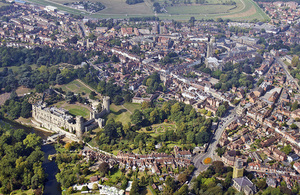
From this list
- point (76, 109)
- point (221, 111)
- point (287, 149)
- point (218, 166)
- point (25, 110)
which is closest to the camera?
point (218, 166)

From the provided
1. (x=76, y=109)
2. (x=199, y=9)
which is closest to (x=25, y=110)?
(x=76, y=109)

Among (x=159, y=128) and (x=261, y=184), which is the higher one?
(x=261, y=184)

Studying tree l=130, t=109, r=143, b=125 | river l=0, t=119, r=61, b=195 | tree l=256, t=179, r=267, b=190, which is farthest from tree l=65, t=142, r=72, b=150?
tree l=256, t=179, r=267, b=190

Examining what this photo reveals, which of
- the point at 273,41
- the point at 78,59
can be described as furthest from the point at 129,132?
the point at 273,41

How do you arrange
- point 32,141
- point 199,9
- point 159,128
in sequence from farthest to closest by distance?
point 199,9, point 159,128, point 32,141

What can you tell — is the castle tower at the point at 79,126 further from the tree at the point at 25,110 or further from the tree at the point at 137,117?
the tree at the point at 25,110

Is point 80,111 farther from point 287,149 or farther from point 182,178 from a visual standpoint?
point 287,149
